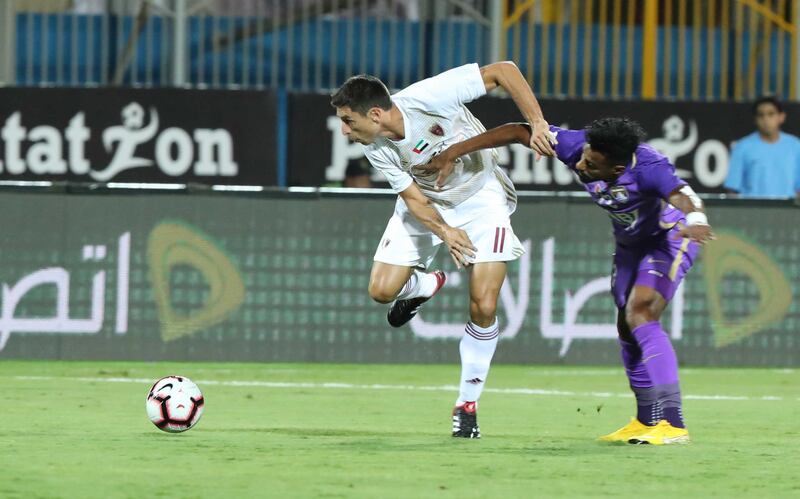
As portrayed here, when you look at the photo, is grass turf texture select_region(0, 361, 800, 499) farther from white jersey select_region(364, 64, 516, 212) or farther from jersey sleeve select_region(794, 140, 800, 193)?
jersey sleeve select_region(794, 140, 800, 193)

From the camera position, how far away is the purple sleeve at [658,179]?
7.19 m

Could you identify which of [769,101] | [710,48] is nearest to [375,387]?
[769,101]

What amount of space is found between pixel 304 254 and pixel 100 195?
1.57 meters

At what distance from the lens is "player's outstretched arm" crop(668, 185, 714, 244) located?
270 inches

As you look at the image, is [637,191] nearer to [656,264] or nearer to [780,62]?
[656,264]

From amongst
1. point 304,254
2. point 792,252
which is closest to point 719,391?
point 792,252

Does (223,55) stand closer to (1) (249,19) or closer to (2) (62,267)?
(1) (249,19)

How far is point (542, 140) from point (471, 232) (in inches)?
30.2

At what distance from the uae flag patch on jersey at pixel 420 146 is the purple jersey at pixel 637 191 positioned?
0.67m

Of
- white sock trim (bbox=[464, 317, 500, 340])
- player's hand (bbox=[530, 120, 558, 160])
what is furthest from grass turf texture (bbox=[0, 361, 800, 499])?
player's hand (bbox=[530, 120, 558, 160])

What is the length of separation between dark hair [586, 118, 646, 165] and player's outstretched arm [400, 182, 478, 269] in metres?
0.86

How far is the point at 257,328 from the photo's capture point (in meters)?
12.4

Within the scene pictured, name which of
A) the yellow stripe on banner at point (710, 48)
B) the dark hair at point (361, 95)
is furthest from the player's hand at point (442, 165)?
the yellow stripe on banner at point (710, 48)

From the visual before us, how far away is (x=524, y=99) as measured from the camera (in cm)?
777
